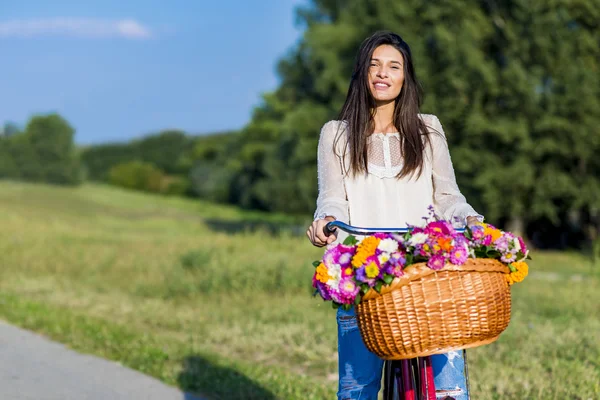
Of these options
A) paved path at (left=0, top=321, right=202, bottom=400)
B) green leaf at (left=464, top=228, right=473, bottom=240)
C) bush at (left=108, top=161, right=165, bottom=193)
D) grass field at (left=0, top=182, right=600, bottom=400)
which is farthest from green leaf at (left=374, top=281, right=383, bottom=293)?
bush at (left=108, top=161, right=165, bottom=193)

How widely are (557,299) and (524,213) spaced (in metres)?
11.4

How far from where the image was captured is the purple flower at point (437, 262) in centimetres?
290

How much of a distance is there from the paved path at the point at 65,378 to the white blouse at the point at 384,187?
3024mm

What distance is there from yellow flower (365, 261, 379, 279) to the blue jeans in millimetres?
633

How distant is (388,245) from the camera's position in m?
2.98

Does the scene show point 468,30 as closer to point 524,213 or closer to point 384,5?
point 384,5

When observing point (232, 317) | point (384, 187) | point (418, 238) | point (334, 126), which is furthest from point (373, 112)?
point (232, 317)

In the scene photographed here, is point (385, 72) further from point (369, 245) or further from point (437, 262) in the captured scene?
Result: point (437, 262)

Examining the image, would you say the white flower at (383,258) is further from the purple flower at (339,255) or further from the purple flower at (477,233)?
the purple flower at (477,233)

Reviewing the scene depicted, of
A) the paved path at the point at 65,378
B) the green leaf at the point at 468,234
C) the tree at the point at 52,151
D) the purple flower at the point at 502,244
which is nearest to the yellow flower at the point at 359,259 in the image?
the green leaf at the point at 468,234

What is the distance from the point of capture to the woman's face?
3703 mm

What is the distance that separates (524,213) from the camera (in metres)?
22.4

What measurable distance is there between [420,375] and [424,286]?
59cm

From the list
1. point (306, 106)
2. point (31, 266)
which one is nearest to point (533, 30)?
point (306, 106)
